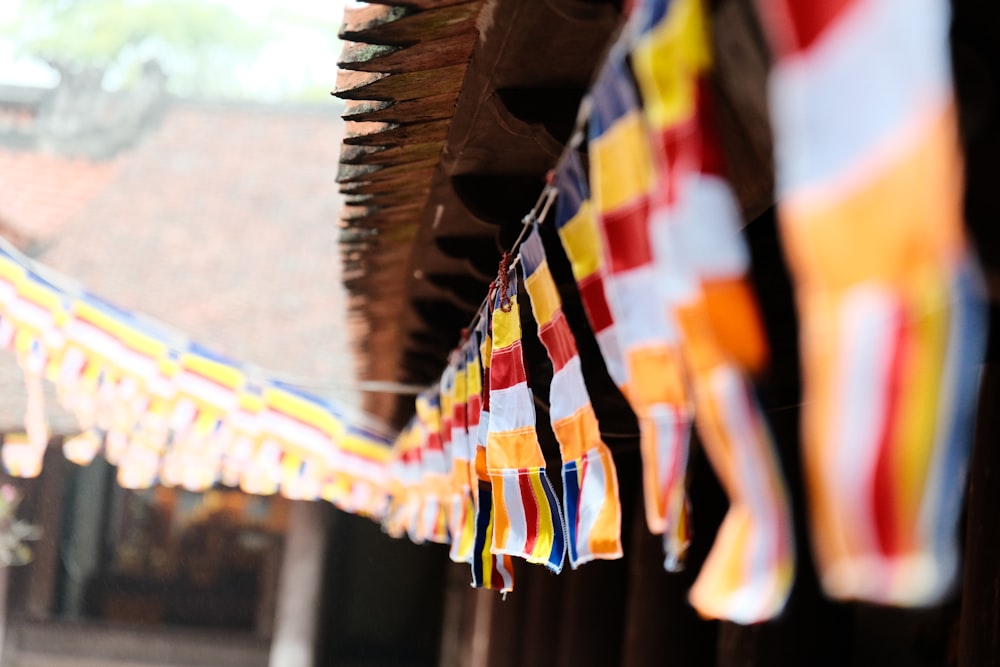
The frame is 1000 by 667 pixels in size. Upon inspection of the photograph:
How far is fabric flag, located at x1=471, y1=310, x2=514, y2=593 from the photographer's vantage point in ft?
11.9

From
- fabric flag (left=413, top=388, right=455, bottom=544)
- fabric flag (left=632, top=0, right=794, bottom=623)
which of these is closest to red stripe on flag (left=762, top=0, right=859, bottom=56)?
fabric flag (left=632, top=0, right=794, bottom=623)

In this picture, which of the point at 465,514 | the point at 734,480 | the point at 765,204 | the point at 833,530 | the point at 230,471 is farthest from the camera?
the point at 230,471

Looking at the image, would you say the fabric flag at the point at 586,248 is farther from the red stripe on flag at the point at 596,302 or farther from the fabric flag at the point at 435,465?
the fabric flag at the point at 435,465

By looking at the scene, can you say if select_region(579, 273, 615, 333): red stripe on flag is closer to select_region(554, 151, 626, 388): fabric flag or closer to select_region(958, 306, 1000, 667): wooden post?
select_region(554, 151, 626, 388): fabric flag

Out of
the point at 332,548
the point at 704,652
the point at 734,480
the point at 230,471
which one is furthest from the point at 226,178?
Answer: the point at 734,480

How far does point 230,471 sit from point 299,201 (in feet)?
46.0

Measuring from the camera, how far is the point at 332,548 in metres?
17.1

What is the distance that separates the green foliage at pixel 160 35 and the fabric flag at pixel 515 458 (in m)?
31.0

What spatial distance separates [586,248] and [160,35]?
111ft

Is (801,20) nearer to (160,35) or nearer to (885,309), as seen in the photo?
(885,309)

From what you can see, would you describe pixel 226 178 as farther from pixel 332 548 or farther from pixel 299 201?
pixel 332 548

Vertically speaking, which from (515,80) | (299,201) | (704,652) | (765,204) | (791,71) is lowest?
(704,652)

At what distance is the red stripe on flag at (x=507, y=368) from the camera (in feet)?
10.4

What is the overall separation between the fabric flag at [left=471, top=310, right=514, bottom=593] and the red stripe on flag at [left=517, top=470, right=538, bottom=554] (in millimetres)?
342
